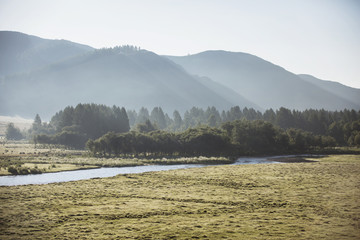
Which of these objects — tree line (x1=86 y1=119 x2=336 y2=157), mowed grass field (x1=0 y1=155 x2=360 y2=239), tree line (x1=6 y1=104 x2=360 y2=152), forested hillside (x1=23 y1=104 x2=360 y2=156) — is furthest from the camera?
tree line (x1=6 y1=104 x2=360 y2=152)

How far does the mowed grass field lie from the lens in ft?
82.5

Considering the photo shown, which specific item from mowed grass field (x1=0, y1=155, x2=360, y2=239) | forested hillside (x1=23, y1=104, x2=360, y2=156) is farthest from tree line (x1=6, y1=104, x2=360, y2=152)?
mowed grass field (x1=0, y1=155, x2=360, y2=239)

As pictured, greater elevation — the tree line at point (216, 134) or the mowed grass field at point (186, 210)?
the tree line at point (216, 134)

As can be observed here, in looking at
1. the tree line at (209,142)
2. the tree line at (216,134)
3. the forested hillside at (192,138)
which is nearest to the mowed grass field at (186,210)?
the tree line at (209,142)

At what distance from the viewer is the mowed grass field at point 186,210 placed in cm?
2516

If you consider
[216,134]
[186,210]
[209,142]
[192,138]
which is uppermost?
[216,134]

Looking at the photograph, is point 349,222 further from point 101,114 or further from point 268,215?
point 101,114

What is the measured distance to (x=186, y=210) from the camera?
32250 mm

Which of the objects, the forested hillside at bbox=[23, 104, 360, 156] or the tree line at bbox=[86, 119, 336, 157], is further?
the forested hillside at bbox=[23, 104, 360, 156]

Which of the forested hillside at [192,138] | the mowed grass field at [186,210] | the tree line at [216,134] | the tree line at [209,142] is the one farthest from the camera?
the tree line at [216,134]

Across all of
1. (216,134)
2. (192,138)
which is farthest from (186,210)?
(216,134)

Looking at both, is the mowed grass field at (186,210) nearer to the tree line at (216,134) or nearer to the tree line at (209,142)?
the tree line at (209,142)

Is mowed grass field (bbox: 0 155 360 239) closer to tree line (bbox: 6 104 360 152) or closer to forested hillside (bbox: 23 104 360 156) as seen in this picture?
forested hillside (bbox: 23 104 360 156)

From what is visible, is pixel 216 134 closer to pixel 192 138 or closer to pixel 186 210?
pixel 192 138
